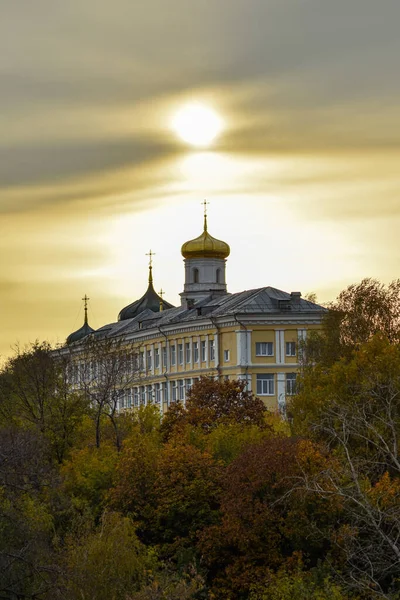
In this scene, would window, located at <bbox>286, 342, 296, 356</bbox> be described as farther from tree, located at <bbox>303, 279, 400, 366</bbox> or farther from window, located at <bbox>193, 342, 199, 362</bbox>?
tree, located at <bbox>303, 279, 400, 366</bbox>

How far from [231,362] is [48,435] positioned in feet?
129

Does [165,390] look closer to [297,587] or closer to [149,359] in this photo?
[149,359]

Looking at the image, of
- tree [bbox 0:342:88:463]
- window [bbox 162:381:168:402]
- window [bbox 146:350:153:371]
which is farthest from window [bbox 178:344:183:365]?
tree [bbox 0:342:88:463]

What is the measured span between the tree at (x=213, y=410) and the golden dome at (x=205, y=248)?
57.4 metres

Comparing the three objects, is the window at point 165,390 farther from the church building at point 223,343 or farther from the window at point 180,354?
the window at point 180,354

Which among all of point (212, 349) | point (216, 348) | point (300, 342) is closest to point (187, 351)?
point (212, 349)

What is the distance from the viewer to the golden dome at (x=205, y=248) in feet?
427

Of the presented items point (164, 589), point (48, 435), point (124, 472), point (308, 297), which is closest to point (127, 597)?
point (164, 589)

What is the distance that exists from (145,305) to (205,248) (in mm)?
16941

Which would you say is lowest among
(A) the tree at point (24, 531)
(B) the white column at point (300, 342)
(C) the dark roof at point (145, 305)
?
(A) the tree at point (24, 531)

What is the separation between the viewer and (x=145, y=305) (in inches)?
5728

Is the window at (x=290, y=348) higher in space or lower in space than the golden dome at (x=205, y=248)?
lower

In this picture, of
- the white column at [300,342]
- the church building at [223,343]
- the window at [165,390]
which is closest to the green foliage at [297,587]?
the white column at [300,342]

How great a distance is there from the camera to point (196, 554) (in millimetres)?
51000
